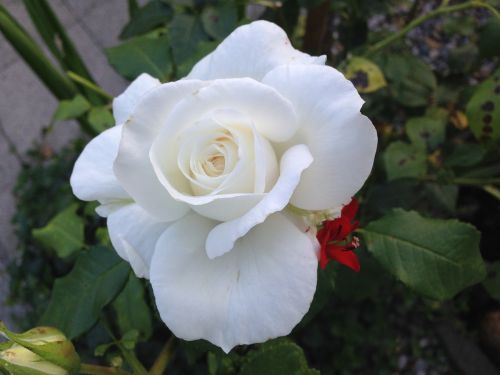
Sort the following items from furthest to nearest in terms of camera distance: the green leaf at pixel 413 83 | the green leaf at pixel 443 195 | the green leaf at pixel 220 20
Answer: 1. the green leaf at pixel 413 83
2. the green leaf at pixel 443 195
3. the green leaf at pixel 220 20

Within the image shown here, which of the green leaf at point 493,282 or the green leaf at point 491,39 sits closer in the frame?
the green leaf at point 491,39

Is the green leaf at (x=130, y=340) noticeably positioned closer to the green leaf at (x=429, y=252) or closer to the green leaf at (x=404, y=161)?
the green leaf at (x=429, y=252)

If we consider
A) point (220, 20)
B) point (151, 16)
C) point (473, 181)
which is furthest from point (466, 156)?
point (151, 16)

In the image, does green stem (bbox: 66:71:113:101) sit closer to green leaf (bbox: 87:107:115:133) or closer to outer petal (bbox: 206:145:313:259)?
green leaf (bbox: 87:107:115:133)

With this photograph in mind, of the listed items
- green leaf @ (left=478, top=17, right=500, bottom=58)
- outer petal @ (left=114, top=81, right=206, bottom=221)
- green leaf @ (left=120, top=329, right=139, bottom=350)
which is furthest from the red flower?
green leaf @ (left=478, top=17, right=500, bottom=58)

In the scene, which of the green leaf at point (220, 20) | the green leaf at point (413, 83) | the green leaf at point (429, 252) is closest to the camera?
the green leaf at point (429, 252)

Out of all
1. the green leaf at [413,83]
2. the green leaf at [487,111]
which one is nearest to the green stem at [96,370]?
the green leaf at [487,111]

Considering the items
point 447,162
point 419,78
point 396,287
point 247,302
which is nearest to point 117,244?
point 247,302

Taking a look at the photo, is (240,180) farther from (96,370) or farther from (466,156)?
(466,156)
